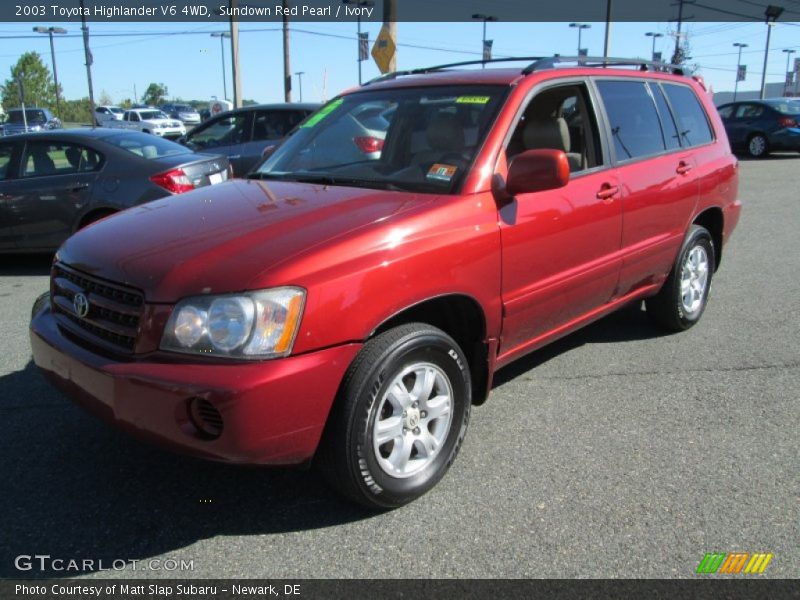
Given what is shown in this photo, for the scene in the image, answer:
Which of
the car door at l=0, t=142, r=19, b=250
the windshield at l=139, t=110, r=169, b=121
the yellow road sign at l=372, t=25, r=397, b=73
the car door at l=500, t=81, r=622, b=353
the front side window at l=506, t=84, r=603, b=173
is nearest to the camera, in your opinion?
the car door at l=500, t=81, r=622, b=353

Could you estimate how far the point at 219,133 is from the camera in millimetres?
10672

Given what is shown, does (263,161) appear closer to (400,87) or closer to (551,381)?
(400,87)

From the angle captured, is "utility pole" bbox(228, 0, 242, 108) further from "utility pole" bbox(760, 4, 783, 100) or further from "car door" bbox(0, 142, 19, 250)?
"utility pole" bbox(760, 4, 783, 100)

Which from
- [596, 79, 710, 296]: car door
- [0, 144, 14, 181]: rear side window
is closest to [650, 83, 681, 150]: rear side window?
[596, 79, 710, 296]: car door

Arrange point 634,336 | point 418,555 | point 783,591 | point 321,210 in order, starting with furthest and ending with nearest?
1. point 634,336
2. point 321,210
3. point 418,555
4. point 783,591

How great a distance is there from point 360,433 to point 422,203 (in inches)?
41.3

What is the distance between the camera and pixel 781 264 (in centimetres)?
725

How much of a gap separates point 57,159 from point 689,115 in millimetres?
6209

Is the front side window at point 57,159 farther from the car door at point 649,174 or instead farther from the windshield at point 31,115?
the windshield at point 31,115

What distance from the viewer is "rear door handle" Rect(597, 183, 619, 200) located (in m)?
3.87

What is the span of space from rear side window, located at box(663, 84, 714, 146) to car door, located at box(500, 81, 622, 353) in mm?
1220

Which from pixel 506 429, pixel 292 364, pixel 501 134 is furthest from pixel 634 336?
pixel 292 364

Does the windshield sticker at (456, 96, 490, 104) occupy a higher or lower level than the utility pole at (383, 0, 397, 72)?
lower

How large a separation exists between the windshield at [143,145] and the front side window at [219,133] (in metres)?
2.64
